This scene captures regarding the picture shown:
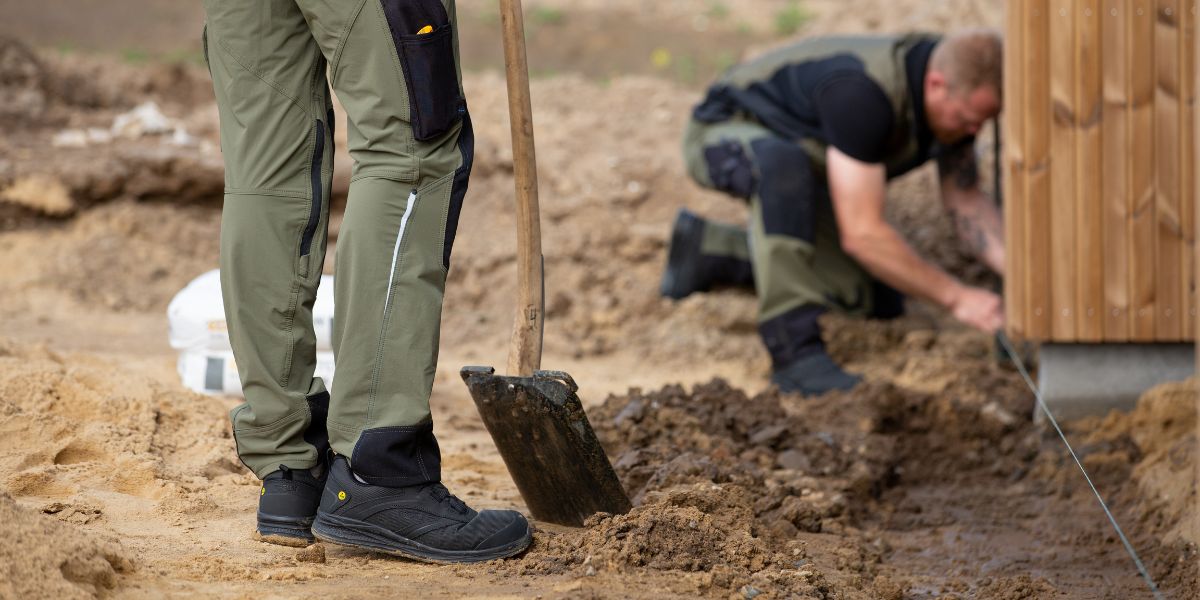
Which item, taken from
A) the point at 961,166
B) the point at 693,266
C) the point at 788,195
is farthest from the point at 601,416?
the point at 961,166

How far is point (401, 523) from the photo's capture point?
7.49 ft

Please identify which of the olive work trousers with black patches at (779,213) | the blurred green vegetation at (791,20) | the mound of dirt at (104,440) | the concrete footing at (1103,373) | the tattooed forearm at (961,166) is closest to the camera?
the mound of dirt at (104,440)

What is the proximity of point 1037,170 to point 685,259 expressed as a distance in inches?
69.3

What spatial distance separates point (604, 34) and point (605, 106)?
159 cm

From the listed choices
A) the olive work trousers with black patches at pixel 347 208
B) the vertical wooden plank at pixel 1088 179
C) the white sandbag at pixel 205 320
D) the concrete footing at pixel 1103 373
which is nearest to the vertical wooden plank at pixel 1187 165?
the concrete footing at pixel 1103 373

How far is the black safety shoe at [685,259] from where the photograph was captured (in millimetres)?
5266

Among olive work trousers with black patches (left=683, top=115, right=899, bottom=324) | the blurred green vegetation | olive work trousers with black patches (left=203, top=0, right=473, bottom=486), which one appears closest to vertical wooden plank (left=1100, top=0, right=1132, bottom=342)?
olive work trousers with black patches (left=683, top=115, right=899, bottom=324)

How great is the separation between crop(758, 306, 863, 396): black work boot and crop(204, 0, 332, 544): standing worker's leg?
249cm

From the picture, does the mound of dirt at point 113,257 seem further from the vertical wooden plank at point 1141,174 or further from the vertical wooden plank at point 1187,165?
the vertical wooden plank at point 1187,165

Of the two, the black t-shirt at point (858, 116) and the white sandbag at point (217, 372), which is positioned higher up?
the black t-shirt at point (858, 116)

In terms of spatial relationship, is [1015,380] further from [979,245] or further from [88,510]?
[88,510]

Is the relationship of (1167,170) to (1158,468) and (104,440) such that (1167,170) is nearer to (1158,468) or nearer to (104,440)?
(1158,468)

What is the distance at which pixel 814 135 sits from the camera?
482 cm

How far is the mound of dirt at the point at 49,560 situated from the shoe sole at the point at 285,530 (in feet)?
1.29
